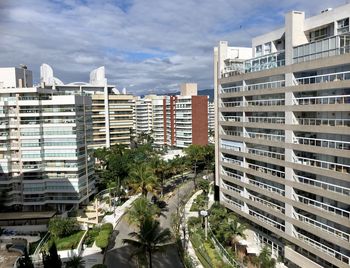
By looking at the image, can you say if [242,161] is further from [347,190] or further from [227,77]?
[347,190]

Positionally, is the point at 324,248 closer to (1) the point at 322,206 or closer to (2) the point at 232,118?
(1) the point at 322,206

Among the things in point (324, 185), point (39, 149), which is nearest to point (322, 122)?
point (324, 185)

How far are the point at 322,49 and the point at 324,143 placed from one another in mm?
8170

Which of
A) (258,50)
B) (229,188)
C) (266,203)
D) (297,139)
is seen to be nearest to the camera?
(297,139)

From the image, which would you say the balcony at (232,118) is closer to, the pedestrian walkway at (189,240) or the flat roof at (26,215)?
the pedestrian walkway at (189,240)

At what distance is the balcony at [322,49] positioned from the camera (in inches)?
1221

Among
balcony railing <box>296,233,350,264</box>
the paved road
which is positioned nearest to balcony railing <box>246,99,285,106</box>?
balcony railing <box>296,233,350,264</box>

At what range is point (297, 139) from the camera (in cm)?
3669

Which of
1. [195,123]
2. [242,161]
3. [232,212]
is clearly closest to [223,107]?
[242,161]

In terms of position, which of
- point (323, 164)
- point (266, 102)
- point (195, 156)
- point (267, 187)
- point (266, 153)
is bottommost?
point (195, 156)

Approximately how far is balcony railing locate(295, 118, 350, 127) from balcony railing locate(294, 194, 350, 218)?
22.9 feet

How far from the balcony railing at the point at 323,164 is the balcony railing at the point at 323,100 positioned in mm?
5200

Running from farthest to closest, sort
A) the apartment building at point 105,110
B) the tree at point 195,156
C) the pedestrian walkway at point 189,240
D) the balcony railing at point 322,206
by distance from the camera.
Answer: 1. the apartment building at point 105,110
2. the tree at point 195,156
3. the pedestrian walkway at point 189,240
4. the balcony railing at point 322,206

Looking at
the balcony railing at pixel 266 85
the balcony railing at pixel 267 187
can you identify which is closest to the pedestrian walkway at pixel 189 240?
the balcony railing at pixel 267 187
